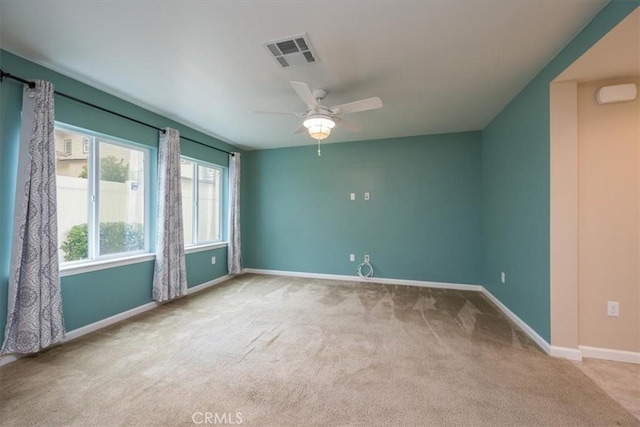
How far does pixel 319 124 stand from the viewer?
2762mm

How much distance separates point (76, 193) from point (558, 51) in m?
4.78

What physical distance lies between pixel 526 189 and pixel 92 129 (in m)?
4.71

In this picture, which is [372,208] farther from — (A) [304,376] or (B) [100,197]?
(B) [100,197]

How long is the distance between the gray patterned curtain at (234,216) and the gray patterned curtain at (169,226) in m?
1.32

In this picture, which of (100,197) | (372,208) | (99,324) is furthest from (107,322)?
(372,208)

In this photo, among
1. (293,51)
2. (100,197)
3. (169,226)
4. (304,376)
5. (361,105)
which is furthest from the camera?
(169,226)

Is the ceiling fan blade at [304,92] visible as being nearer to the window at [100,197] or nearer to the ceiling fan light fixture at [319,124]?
the ceiling fan light fixture at [319,124]

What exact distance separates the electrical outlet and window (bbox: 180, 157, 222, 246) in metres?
5.19

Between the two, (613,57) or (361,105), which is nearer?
(613,57)

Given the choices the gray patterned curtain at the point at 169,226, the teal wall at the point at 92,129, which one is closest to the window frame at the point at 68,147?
the teal wall at the point at 92,129

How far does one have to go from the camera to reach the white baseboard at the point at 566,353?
2.34 m

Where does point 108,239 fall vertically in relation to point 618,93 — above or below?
below

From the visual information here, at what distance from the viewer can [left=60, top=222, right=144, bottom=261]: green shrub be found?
2883 millimetres

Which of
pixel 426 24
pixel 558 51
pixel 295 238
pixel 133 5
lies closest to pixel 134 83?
pixel 133 5
